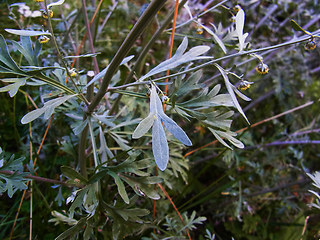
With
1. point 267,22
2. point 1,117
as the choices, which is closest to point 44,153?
point 1,117

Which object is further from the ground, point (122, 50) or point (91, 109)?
point (122, 50)

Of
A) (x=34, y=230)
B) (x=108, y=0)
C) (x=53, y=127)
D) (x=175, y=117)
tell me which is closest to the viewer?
(x=34, y=230)

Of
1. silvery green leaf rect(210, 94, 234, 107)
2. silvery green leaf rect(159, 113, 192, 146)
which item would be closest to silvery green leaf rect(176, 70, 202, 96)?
silvery green leaf rect(210, 94, 234, 107)

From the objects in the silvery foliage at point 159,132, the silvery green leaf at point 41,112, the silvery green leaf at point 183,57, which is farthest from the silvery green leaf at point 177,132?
the silvery green leaf at point 41,112

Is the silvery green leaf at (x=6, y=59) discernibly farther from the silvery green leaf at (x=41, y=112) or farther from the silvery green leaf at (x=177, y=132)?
the silvery green leaf at (x=177, y=132)

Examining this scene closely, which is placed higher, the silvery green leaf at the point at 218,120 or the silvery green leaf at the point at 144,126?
the silvery green leaf at the point at 144,126

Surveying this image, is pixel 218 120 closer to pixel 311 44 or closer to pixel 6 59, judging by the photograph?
pixel 311 44

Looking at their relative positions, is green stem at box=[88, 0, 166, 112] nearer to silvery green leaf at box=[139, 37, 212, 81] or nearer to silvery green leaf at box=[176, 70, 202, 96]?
silvery green leaf at box=[139, 37, 212, 81]

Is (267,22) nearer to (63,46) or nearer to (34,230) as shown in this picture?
(63,46)
